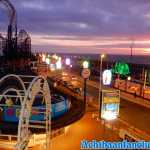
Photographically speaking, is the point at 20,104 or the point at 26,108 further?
the point at 20,104

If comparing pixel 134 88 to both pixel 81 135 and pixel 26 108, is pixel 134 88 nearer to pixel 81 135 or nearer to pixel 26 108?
pixel 81 135

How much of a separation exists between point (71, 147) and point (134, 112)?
51.3 feet

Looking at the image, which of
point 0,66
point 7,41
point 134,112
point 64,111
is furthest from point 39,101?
point 7,41

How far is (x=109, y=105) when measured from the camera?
89.7 ft

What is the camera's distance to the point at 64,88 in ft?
197

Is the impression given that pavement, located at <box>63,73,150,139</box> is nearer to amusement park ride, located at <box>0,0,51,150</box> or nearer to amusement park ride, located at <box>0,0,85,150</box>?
amusement park ride, located at <box>0,0,85,150</box>

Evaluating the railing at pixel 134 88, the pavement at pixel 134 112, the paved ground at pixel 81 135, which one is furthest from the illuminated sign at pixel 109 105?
the railing at pixel 134 88

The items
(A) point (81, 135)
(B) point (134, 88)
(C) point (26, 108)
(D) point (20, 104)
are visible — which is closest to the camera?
(C) point (26, 108)

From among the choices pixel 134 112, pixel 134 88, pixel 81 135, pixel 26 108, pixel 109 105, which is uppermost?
pixel 26 108

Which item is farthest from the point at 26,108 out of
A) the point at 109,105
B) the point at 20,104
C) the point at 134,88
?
the point at 134,88

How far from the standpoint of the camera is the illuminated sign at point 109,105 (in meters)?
27.0

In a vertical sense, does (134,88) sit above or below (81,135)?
above

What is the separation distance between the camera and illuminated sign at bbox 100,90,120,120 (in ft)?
88.7

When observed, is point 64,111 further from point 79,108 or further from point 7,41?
point 7,41
